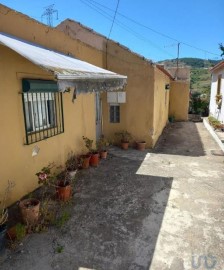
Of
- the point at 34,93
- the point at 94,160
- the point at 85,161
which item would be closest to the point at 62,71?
the point at 34,93

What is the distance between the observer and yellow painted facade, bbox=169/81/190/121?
79.8ft

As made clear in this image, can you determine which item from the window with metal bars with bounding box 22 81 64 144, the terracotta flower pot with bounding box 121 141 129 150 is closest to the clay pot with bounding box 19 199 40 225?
the window with metal bars with bounding box 22 81 64 144

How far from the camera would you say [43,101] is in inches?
311

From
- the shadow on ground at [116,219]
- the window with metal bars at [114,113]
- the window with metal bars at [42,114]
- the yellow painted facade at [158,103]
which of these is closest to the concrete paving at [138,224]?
the shadow on ground at [116,219]

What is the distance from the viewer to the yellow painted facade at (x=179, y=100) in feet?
79.8

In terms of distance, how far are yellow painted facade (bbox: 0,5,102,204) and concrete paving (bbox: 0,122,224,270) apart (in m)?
1.57

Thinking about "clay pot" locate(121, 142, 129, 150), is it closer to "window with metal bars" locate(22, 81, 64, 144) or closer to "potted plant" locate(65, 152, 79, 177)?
"potted plant" locate(65, 152, 79, 177)

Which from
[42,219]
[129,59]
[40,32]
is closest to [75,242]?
[42,219]

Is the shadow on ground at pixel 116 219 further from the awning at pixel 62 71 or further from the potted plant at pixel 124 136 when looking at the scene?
the potted plant at pixel 124 136

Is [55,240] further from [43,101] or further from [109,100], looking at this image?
[109,100]

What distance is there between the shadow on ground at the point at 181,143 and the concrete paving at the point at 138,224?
222 cm

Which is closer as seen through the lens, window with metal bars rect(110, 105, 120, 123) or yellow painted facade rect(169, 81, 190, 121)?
window with metal bars rect(110, 105, 120, 123)

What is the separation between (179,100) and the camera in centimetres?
2447

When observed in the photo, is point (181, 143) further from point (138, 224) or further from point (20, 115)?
point (20, 115)
